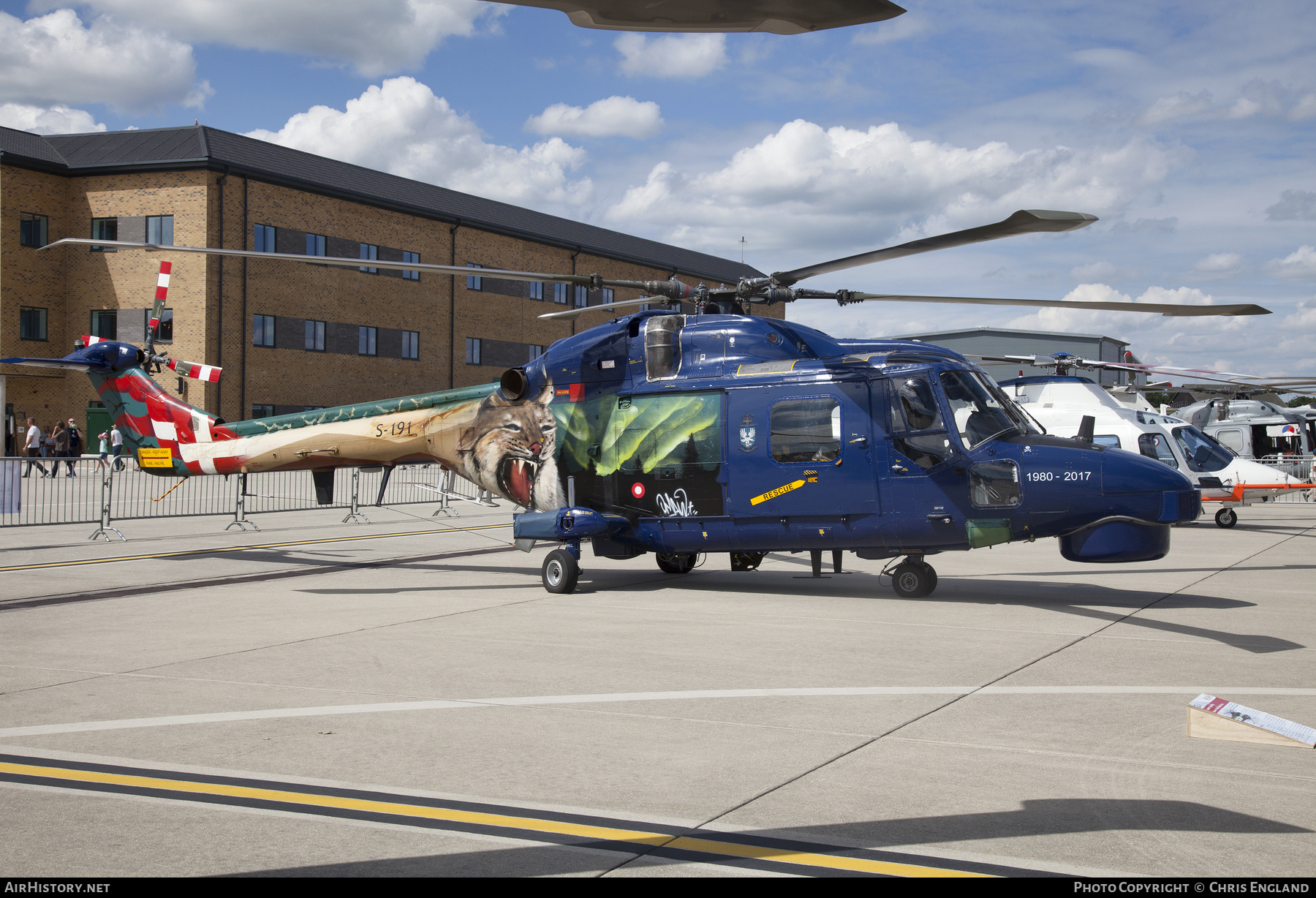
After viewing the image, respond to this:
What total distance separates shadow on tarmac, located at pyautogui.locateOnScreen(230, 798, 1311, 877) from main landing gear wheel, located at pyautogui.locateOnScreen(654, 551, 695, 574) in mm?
9138

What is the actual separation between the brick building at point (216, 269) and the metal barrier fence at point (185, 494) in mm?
8978

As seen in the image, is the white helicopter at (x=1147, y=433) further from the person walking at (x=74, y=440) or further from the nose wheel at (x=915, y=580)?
the person walking at (x=74, y=440)

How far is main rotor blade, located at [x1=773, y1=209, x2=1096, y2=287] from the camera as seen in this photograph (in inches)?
290

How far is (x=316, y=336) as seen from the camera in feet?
143

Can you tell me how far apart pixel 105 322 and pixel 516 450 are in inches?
1372

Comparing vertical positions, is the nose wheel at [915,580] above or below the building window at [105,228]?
below

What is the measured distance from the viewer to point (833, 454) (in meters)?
11.0

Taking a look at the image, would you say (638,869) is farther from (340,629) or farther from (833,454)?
(833,454)

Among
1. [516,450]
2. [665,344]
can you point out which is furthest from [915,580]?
[516,450]

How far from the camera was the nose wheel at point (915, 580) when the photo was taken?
1144cm

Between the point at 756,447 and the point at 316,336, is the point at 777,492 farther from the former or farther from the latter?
the point at 316,336

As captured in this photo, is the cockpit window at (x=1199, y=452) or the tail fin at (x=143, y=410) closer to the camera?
the tail fin at (x=143, y=410)

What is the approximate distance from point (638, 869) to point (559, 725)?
222cm

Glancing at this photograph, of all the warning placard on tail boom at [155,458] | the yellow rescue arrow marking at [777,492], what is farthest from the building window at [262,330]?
the yellow rescue arrow marking at [777,492]
